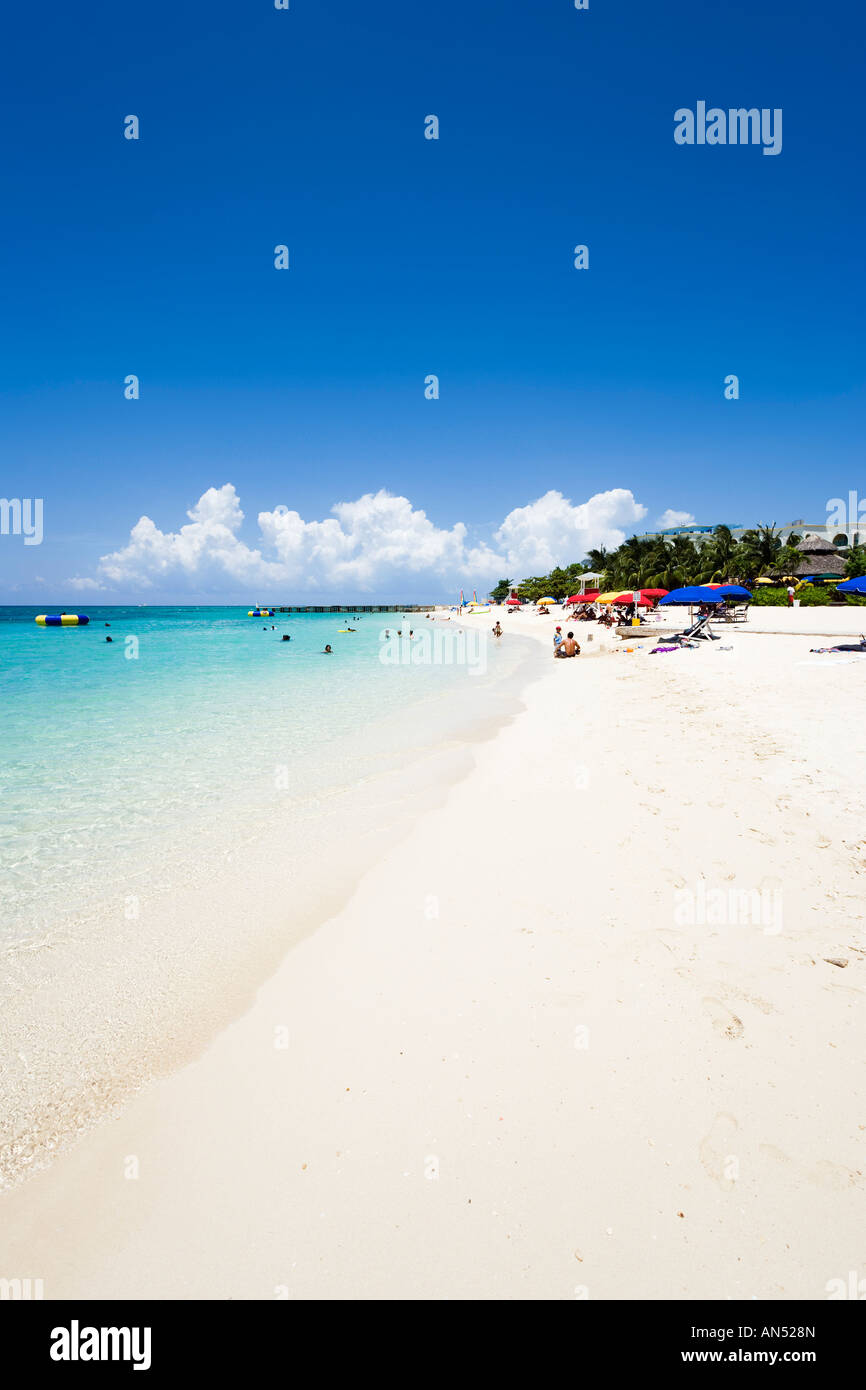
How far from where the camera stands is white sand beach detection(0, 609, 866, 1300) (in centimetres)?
257

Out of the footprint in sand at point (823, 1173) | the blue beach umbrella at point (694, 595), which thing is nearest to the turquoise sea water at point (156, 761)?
the footprint in sand at point (823, 1173)

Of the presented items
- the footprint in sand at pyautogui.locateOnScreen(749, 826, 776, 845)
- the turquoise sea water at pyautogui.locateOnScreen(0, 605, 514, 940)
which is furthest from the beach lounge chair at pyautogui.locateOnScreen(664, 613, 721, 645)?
the footprint in sand at pyautogui.locateOnScreen(749, 826, 776, 845)

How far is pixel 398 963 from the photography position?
4.74 metres

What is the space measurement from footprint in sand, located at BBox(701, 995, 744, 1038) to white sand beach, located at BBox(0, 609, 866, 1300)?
0.02m

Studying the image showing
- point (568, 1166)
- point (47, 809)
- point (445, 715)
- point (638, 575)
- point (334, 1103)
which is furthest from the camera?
point (638, 575)

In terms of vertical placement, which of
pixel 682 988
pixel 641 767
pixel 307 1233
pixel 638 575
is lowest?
pixel 307 1233

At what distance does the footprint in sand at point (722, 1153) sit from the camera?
283 centimetres

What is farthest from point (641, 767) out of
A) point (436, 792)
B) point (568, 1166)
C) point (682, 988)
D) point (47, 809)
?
point (47, 809)

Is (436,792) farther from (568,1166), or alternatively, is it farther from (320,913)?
(568,1166)

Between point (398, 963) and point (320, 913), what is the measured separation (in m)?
1.32

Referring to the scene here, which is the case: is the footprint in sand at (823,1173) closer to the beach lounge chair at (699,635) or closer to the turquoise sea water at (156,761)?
the turquoise sea water at (156,761)

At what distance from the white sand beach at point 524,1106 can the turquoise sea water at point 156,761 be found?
3.35 metres

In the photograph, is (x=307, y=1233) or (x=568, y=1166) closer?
(x=307, y=1233)
